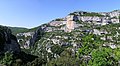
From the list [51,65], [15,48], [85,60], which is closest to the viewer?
[85,60]

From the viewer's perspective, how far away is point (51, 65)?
129750 mm

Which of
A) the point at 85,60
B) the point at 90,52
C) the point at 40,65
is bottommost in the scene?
the point at 40,65

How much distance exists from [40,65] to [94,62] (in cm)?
6911

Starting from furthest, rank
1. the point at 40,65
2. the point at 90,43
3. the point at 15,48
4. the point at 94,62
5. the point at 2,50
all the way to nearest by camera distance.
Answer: the point at 15,48 → the point at 2,50 → the point at 40,65 → the point at 90,43 → the point at 94,62

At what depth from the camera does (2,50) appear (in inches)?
6358

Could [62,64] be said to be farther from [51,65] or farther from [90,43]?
[90,43]

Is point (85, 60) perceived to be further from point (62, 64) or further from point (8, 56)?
point (8, 56)

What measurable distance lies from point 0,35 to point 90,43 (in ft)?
297

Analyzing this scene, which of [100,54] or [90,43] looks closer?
[100,54]

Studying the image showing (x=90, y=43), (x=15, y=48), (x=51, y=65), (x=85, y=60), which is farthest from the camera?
(x=15, y=48)

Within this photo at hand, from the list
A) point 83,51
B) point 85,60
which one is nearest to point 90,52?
point 83,51

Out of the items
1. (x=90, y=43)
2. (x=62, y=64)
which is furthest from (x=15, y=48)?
(x=90, y=43)

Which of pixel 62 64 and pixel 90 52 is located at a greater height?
pixel 90 52

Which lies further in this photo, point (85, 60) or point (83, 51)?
point (85, 60)
